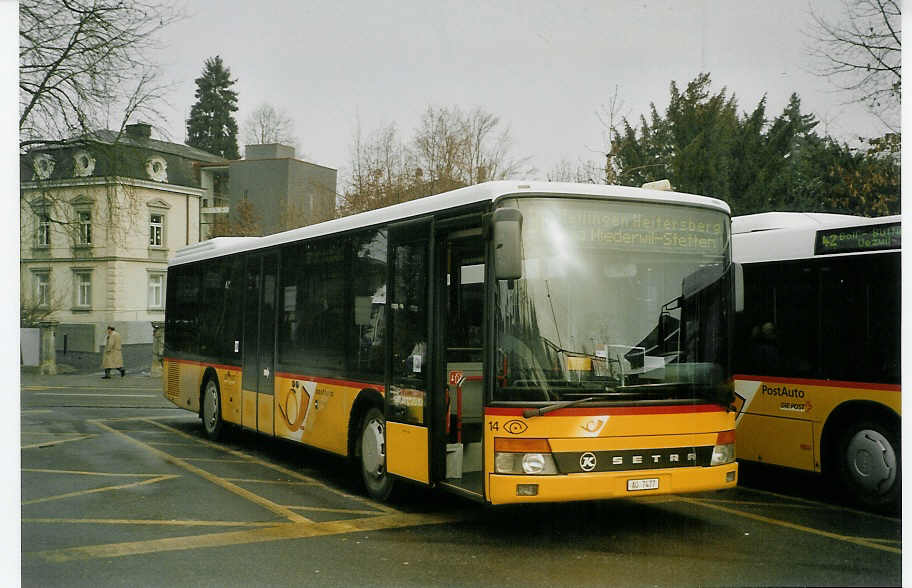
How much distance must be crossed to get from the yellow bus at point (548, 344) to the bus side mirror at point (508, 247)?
0.05 feet

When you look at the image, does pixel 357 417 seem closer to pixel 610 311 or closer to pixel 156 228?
pixel 610 311

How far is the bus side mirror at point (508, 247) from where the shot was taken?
6684mm

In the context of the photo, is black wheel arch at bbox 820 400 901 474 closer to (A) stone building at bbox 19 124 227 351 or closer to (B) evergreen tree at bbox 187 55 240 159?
(A) stone building at bbox 19 124 227 351

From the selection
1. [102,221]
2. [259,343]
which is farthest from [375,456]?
[102,221]

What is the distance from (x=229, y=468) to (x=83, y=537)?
3.78 metres

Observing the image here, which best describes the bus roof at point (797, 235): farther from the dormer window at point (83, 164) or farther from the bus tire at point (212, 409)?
the dormer window at point (83, 164)

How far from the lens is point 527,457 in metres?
6.86

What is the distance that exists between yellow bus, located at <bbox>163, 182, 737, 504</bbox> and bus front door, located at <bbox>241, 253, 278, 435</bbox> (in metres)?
2.78

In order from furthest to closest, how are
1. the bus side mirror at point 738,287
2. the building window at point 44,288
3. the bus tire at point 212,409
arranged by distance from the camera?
the building window at point 44,288 → the bus tire at point 212,409 → the bus side mirror at point 738,287

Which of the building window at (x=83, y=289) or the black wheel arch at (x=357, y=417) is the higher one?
the building window at (x=83, y=289)

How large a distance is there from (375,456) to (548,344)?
2928mm

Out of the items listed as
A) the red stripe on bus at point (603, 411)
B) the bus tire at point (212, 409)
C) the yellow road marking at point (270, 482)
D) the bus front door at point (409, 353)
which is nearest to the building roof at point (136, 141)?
the bus tire at point (212, 409)

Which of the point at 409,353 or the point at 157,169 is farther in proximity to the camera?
the point at 157,169

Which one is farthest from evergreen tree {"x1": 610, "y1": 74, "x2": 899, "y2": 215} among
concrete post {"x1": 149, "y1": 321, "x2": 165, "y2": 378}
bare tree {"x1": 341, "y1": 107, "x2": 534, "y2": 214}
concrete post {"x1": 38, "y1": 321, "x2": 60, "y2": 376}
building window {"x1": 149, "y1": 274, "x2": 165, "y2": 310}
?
concrete post {"x1": 38, "y1": 321, "x2": 60, "y2": 376}
